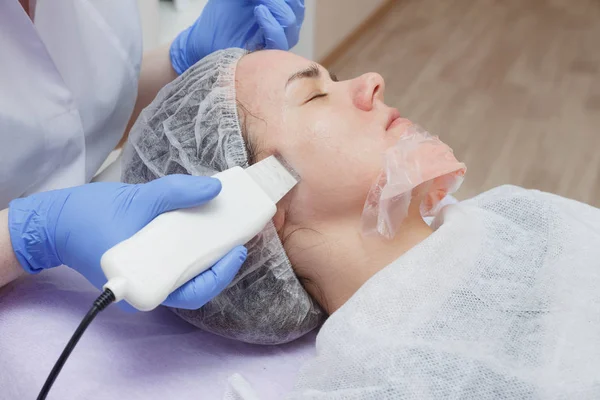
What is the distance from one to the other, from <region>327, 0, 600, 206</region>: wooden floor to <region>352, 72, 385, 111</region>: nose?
140cm

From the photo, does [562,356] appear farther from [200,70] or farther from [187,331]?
[200,70]

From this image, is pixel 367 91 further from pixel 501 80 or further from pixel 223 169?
pixel 501 80

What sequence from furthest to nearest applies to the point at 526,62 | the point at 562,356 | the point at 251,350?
1. the point at 526,62
2. the point at 251,350
3. the point at 562,356

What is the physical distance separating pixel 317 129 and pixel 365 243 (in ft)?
0.69

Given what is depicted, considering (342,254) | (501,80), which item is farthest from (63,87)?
(501,80)

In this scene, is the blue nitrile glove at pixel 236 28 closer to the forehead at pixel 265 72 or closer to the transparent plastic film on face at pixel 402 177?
the forehead at pixel 265 72

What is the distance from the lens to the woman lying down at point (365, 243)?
0.81m

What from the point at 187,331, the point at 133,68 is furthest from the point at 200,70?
the point at 187,331

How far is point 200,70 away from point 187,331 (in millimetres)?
489

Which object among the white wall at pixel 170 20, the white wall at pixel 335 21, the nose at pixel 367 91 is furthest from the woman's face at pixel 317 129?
the white wall at pixel 335 21

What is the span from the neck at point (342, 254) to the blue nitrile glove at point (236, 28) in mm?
473

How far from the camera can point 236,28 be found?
133 cm

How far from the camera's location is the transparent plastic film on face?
95cm

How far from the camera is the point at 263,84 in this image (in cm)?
102
